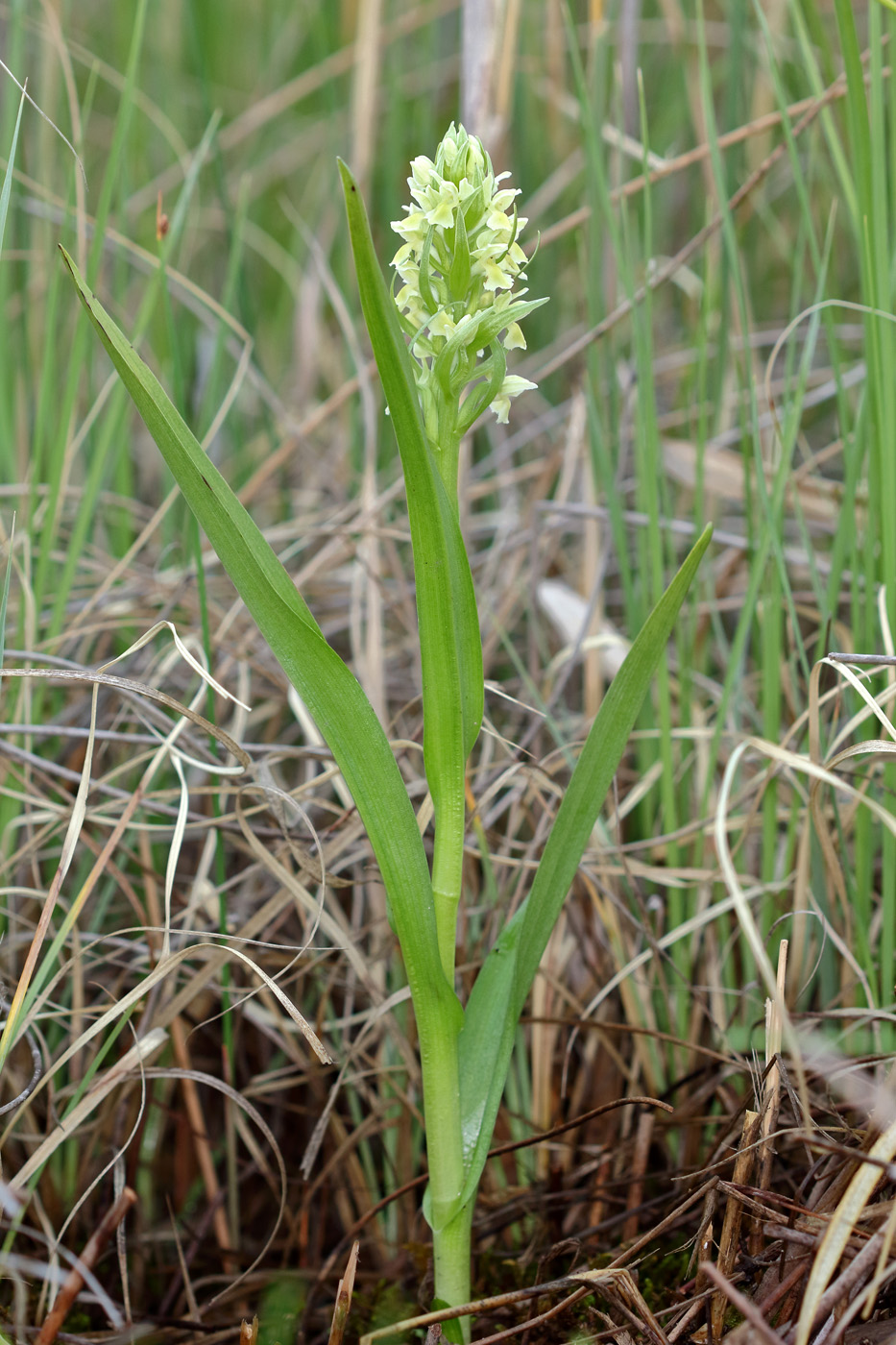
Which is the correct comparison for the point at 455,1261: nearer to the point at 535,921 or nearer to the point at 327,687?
the point at 535,921

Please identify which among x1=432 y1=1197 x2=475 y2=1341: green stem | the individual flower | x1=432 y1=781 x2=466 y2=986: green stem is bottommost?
x1=432 y1=1197 x2=475 y2=1341: green stem

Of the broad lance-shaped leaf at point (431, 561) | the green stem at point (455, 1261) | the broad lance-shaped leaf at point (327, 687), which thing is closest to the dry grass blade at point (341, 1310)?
the green stem at point (455, 1261)

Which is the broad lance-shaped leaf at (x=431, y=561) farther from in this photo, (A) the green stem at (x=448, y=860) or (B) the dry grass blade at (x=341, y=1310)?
(B) the dry grass blade at (x=341, y=1310)

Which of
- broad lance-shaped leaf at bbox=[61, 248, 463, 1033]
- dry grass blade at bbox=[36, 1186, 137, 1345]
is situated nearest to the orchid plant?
broad lance-shaped leaf at bbox=[61, 248, 463, 1033]

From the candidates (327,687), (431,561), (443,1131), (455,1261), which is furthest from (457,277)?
(455,1261)

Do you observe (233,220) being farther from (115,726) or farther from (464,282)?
(464,282)

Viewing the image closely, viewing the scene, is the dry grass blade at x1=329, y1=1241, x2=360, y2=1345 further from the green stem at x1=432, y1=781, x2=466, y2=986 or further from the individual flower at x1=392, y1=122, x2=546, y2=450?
the individual flower at x1=392, y1=122, x2=546, y2=450

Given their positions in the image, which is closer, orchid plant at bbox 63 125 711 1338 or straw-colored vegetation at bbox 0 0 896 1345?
orchid plant at bbox 63 125 711 1338
